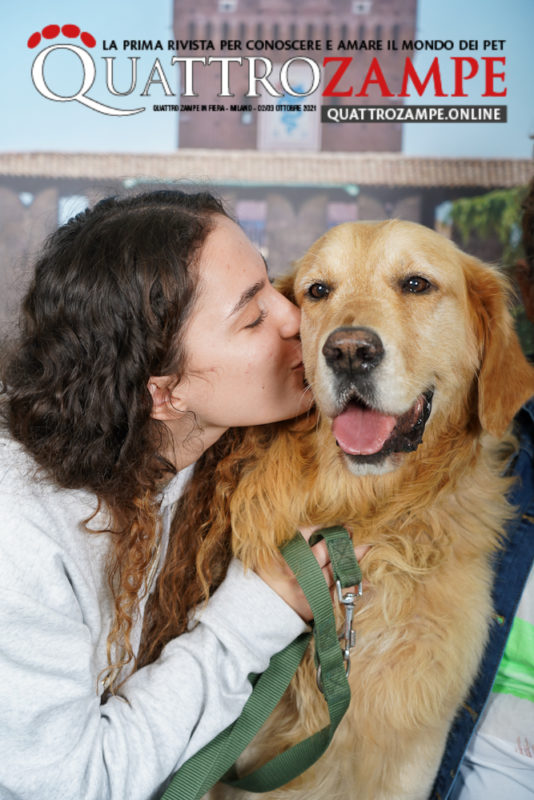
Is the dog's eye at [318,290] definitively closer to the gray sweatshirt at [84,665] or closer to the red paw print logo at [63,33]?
the gray sweatshirt at [84,665]

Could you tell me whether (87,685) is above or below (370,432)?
below

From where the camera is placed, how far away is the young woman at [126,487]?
54.3 inches

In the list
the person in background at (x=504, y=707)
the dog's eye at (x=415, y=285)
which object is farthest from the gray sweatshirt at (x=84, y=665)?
the dog's eye at (x=415, y=285)

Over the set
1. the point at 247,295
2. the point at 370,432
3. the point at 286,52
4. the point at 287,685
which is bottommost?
the point at 287,685

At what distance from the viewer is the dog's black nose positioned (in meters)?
1.50

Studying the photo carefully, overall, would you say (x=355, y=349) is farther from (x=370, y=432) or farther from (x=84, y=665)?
(x=84, y=665)

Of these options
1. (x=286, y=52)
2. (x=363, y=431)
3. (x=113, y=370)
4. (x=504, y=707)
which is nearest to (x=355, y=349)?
(x=363, y=431)

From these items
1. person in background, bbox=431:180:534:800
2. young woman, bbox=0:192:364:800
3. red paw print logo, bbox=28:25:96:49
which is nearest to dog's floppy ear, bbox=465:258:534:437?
person in background, bbox=431:180:534:800

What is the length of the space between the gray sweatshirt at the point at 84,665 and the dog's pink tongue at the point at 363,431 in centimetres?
37

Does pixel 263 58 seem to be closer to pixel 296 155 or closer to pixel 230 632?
pixel 296 155

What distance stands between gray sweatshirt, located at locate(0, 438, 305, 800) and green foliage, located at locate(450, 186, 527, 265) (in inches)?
95.0

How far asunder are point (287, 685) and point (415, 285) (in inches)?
38.3

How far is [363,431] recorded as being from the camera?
1.61 m

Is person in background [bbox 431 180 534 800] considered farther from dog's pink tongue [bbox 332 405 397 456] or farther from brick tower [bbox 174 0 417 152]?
brick tower [bbox 174 0 417 152]
